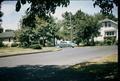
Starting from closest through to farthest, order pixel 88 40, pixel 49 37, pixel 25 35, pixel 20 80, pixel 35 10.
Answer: pixel 35 10
pixel 20 80
pixel 25 35
pixel 49 37
pixel 88 40

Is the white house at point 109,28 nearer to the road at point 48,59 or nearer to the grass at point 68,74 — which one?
the road at point 48,59

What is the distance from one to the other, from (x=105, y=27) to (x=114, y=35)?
387 centimetres

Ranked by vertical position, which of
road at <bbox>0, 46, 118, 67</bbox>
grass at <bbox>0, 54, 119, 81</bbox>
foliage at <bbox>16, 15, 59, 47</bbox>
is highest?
foliage at <bbox>16, 15, 59, 47</bbox>

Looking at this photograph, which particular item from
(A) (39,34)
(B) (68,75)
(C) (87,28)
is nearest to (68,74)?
(B) (68,75)

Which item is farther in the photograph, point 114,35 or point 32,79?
point 114,35

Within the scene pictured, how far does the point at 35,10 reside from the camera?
10.0 meters

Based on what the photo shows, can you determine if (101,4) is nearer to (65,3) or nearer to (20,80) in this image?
(65,3)

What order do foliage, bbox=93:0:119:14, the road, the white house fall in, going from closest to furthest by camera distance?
foliage, bbox=93:0:119:14 < the road < the white house

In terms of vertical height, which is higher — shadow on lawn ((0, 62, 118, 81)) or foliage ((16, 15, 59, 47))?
foliage ((16, 15, 59, 47))

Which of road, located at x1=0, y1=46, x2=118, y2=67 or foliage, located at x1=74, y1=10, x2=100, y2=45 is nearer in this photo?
road, located at x1=0, y1=46, x2=118, y2=67

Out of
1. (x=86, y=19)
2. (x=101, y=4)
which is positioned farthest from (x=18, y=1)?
(x=86, y=19)

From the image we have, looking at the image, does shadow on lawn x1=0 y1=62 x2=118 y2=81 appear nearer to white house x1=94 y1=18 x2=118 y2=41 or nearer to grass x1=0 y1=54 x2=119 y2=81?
grass x1=0 y1=54 x2=119 y2=81

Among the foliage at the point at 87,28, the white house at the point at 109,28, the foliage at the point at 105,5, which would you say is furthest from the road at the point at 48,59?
the white house at the point at 109,28

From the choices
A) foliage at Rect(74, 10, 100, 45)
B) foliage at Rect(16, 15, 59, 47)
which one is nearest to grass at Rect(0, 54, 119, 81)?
foliage at Rect(16, 15, 59, 47)
